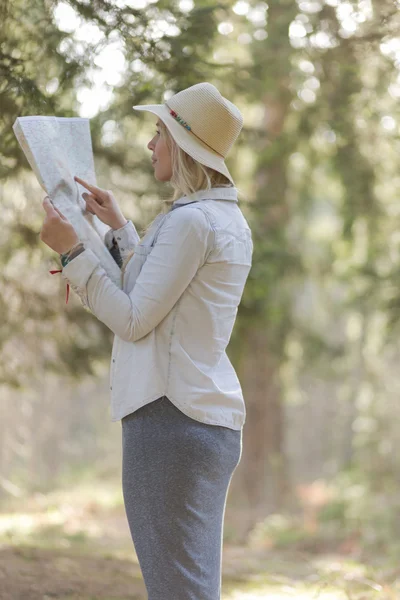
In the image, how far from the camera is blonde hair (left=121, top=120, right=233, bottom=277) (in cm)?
226

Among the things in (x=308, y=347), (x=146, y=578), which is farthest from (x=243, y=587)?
(x=308, y=347)

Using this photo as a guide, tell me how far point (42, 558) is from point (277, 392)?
18.7ft

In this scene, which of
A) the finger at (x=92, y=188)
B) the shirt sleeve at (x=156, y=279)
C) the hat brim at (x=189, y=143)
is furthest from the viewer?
the finger at (x=92, y=188)

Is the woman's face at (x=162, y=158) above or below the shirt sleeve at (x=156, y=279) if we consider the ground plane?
above

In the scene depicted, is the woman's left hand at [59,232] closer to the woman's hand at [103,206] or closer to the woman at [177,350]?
the woman at [177,350]

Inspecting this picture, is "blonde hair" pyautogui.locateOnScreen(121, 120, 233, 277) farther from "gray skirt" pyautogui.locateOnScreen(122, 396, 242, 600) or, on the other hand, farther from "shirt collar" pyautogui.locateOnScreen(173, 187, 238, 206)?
"gray skirt" pyautogui.locateOnScreen(122, 396, 242, 600)

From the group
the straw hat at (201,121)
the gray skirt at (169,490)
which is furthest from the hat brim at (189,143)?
the gray skirt at (169,490)

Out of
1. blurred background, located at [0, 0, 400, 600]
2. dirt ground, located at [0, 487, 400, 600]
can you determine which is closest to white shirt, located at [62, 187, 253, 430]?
blurred background, located at [0, 0, 400, 600]

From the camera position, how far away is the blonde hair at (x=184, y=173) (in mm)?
2264

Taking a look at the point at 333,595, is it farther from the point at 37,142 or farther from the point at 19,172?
the point at 37,142

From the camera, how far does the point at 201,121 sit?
2271 mm

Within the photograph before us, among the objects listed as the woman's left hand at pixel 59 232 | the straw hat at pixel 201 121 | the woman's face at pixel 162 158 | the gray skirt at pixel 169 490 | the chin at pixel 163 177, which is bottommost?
the gray skirt at pixel 169 490

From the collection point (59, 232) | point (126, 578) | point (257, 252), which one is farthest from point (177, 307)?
point (257, 252)

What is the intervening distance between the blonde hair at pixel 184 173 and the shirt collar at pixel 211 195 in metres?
0.02
